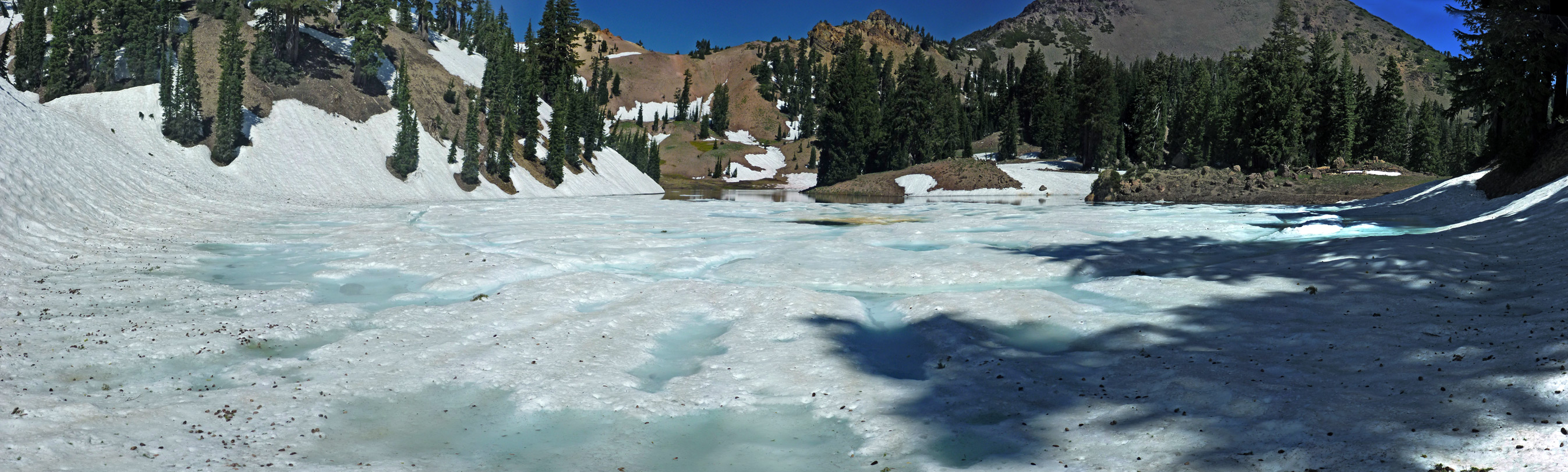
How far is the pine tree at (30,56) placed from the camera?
51.4m

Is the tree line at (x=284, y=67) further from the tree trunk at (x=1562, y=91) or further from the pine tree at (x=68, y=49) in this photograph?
the tree trunk at (x=1562, y=91)

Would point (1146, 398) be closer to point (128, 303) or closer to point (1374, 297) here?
point (1374, 297)

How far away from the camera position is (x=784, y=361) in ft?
35.6

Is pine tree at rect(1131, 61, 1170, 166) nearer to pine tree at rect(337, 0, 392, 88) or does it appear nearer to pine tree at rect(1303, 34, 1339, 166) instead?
pine tree at rect(1303, 34, 1339, 166)

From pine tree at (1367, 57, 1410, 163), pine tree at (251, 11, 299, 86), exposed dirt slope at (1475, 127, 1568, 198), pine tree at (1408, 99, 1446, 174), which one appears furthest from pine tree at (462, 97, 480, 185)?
pine tree at (1408, 99, 1446, 174)

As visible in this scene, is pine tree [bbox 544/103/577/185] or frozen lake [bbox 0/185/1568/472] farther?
pine tree [bbox 544/103/577/185]

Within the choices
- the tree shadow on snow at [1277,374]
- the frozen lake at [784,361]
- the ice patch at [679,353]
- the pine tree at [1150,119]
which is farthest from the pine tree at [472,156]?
the pine tree at [1150,119]

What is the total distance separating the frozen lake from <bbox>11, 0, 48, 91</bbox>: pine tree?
4548cm

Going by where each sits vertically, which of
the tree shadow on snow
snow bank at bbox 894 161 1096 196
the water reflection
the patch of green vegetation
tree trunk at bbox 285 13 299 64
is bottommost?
the tree shadow on snow

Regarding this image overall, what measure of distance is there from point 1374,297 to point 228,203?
41371 millimetres

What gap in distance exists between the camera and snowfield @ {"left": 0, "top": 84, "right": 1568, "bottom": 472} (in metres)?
7.39

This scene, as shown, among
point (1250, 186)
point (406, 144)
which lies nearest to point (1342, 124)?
point (1250, 186)

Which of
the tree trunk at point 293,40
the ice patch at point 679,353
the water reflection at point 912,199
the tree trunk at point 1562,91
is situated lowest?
the ice patch at point 679,353

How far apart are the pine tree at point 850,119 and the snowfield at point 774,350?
65138mm
